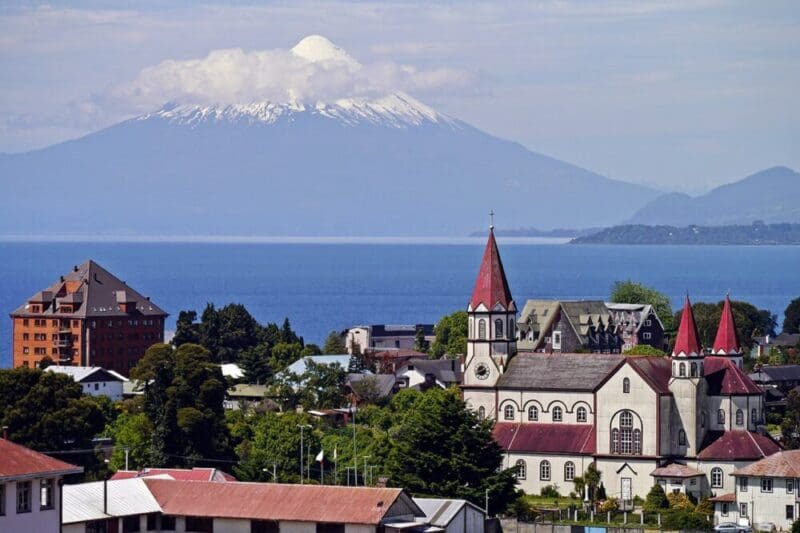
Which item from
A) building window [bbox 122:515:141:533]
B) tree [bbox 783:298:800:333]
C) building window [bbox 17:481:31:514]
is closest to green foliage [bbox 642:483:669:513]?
building window [bbox 122:515:141:533]

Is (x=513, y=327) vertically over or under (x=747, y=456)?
over

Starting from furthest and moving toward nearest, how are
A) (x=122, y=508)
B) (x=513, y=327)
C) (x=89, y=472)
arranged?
(x=513, y=327), (x=89, y=472), (x=122, y=508)

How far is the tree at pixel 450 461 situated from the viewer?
65.5 meters

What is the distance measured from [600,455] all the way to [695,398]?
454cm

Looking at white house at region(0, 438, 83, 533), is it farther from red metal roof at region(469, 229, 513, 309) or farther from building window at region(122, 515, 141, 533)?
red metal roof at region(469, 229, 513, 309)

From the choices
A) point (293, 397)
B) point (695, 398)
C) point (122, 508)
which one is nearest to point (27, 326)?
point (293, 397)

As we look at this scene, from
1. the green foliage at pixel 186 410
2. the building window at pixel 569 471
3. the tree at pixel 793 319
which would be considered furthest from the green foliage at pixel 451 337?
the green foliage at pixel 186 410

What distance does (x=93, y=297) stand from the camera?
11988cm

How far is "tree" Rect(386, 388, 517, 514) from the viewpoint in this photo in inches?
2579

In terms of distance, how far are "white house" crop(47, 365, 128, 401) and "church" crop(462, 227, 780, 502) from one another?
25239 mm

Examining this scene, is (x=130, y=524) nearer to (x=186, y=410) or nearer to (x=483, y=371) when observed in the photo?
(x=186, y=410)

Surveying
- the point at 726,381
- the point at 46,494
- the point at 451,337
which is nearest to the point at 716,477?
the point at 726,381

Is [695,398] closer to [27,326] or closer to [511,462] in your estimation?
[511,462]

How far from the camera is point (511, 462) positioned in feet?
263
